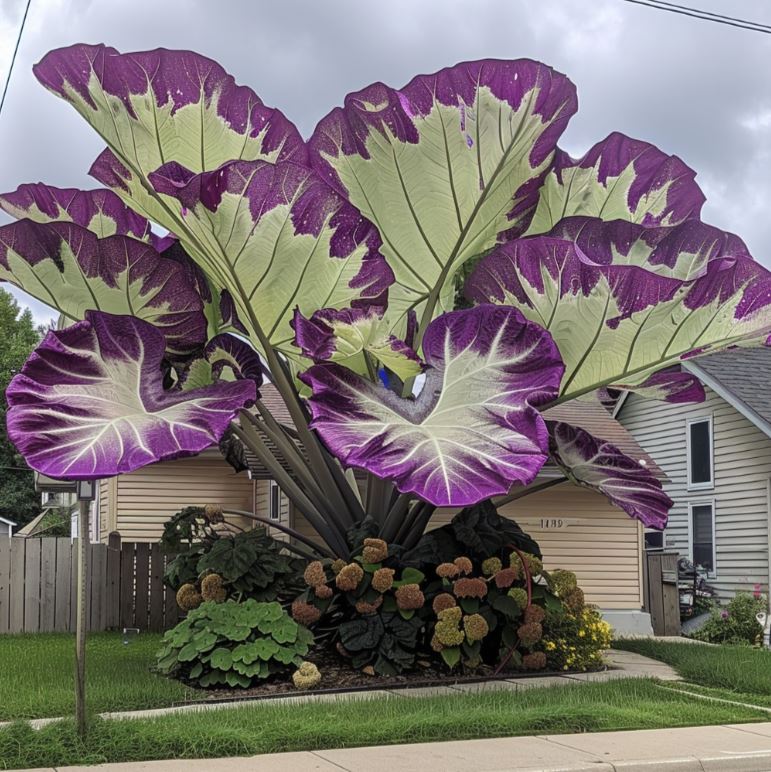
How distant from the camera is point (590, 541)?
640 inches

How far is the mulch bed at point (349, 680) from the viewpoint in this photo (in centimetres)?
888

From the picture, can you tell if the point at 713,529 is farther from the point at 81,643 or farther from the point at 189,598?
the point at 81,643

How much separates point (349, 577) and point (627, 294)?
3580 millimetres

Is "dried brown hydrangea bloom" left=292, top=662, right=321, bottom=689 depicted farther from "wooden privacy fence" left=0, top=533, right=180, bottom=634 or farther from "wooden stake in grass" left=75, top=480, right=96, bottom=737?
"wooden privacy fence" left=0, top=533, right=180, bottom=634

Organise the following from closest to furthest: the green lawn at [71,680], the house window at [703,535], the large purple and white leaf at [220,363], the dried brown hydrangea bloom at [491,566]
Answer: the green lawn at [71,680] → the dried brown hydrangea bloom at [491,566] → the large purple and white leaf at [220,363] → the house window at [703,535]

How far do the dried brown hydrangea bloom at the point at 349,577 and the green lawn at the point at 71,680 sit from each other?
169cm

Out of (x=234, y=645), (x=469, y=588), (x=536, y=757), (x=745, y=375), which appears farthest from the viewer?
(x=745, y=375)

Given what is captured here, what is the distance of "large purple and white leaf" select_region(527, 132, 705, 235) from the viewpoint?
11.2m

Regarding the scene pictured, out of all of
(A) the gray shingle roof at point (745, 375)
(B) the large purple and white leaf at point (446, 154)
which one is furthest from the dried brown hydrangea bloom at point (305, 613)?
(A) the gray shingle roof at point (745, 375)

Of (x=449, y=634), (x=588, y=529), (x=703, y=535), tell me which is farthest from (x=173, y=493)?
(x=449, y=634)

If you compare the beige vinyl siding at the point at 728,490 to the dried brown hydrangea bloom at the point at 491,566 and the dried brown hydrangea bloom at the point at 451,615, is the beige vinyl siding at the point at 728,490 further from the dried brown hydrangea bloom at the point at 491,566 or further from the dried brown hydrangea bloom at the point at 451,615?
the dried brown hydrangea bloom at the point at 451,615

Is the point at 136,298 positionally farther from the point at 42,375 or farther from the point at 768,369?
the point at 768,369

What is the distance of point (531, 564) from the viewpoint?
33.6ft

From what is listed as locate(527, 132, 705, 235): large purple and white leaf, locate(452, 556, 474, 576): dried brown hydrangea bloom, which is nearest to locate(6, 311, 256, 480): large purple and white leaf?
locate(452, 556, 474, 576): dried brown hydrangea bloom
